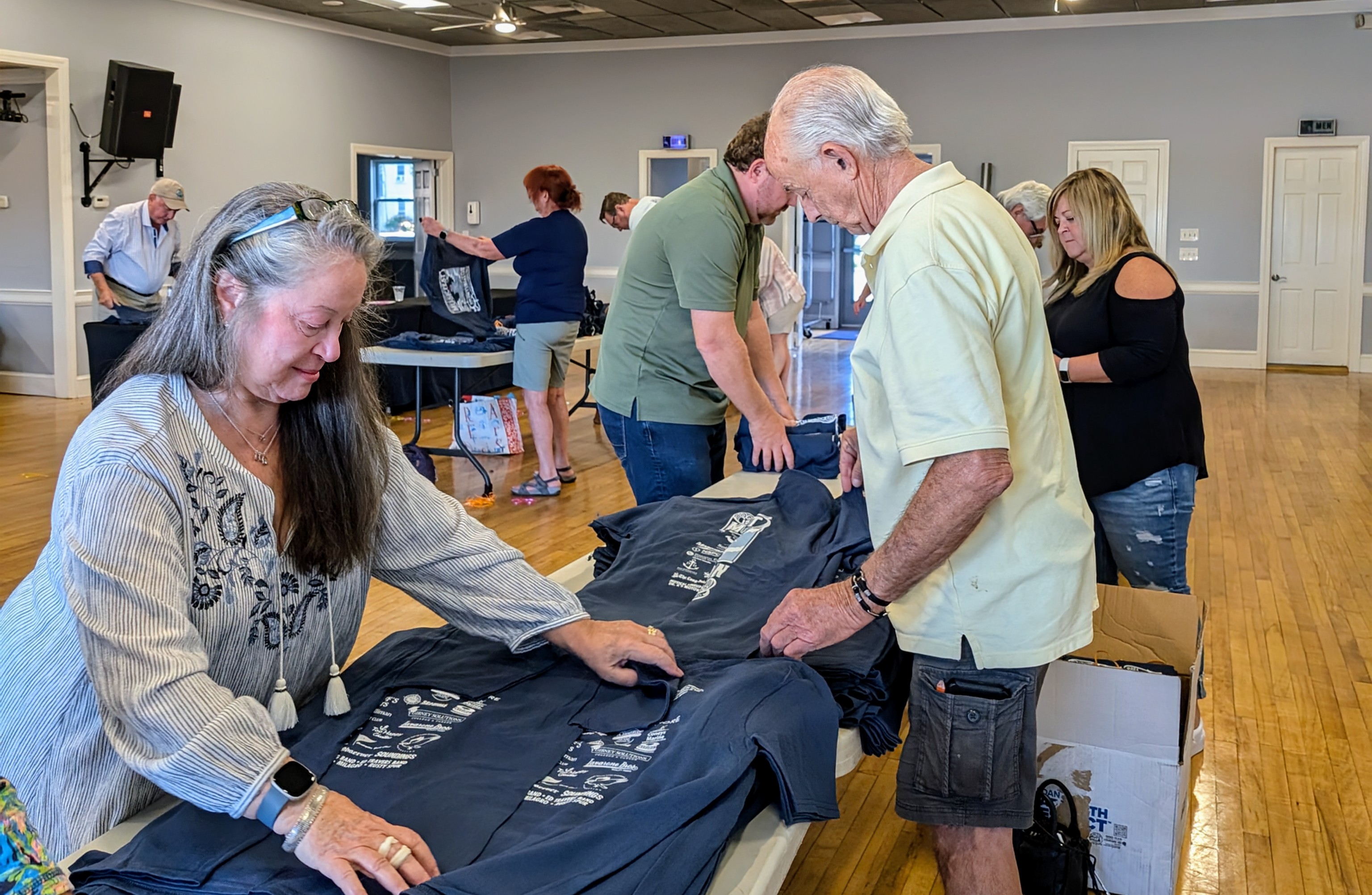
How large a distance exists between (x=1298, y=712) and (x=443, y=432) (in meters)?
5.92

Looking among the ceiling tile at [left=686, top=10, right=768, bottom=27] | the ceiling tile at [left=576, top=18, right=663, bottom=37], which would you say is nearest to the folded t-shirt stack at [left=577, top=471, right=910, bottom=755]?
the ceiling tile at [left=686, top=10, right=768, bottom=27]

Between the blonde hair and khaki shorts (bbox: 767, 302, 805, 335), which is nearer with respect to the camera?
the blonde hair

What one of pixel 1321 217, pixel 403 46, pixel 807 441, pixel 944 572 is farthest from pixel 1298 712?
pixel 403 46

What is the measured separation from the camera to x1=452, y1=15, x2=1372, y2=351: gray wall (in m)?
11.2

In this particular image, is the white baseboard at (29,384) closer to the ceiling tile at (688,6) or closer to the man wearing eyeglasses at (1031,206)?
the ceiling tile at (688,6)

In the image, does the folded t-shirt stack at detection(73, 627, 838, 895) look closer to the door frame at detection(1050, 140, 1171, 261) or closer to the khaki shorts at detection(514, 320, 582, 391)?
the khaki shorts at detection(514, 320, 582, 391)

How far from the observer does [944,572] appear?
1.68 m

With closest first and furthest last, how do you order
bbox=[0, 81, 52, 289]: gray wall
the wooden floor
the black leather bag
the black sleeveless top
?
the black leather bag → the wooden floor → the black sleeveless top → bbox=[0, 81, 52, 289]: gray wall

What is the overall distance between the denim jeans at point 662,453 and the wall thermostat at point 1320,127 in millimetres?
10273

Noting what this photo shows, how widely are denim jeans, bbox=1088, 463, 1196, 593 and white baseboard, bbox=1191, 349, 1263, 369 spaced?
379 inches

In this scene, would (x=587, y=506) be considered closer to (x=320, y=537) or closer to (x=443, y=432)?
(x=443, y=432)

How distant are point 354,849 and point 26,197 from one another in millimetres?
9704

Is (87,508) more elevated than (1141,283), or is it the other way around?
(1141,283)

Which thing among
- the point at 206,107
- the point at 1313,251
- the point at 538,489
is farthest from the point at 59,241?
the point at 1313,251
